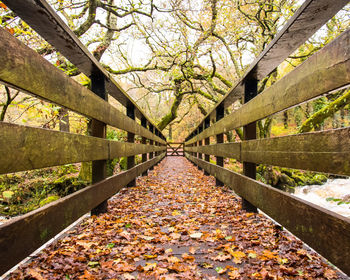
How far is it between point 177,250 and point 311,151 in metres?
1.22

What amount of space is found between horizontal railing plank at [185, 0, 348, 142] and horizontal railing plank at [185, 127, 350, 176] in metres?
0.70

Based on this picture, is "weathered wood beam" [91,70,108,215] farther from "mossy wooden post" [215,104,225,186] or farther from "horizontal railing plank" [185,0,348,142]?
"mossy wooden post" [215,104,225,186]

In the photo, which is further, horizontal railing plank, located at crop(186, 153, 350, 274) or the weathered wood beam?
the weathered wood beam

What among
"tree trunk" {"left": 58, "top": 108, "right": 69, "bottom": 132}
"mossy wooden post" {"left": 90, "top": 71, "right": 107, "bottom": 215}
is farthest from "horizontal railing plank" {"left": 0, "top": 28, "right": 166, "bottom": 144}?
"tree trunk" {"left": 58, "top": 108, "right": 69, "bottom": 132}

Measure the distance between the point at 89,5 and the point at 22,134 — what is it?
644cm

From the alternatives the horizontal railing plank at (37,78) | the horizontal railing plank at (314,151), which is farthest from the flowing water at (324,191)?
the horizontal railing plank at (37,78)

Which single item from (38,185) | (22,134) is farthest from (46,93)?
(38,185)

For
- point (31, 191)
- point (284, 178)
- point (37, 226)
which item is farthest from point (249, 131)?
point (284, 178)

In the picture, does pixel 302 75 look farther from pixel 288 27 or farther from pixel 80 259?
pixel 80 259

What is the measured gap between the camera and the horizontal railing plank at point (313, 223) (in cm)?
107

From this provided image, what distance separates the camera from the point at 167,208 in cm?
317

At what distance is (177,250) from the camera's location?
1864 millimetres

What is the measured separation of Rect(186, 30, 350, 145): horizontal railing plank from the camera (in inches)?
43.1

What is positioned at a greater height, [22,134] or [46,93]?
[46,93]
